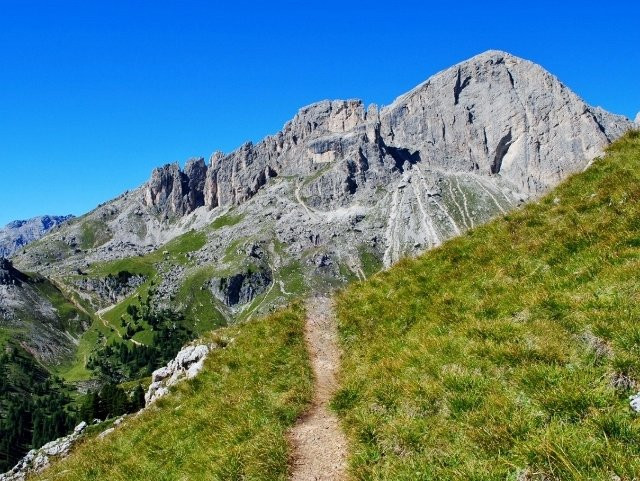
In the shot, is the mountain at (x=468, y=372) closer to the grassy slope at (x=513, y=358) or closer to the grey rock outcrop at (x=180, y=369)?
the grassy slope at (x=513, y=358)

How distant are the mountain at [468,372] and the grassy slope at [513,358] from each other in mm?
41

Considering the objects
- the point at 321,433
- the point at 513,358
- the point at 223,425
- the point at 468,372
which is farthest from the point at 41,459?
the point at 513,358

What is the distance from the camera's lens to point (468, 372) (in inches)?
453

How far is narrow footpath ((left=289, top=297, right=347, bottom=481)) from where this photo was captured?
1108cm

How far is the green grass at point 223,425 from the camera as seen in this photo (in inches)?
473

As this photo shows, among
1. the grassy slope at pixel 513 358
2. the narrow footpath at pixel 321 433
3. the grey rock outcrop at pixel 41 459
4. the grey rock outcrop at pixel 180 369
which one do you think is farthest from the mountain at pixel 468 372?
the grey rock outcrop at pixel 41 459

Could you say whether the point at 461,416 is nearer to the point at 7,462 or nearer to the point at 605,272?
the point at 605,272

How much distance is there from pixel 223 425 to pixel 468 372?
7964mm

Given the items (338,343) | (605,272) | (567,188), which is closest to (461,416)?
(605,272)

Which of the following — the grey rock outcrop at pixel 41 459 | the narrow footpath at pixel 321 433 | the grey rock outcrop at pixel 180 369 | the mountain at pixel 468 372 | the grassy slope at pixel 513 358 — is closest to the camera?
the grassy slope at pixel 513 358

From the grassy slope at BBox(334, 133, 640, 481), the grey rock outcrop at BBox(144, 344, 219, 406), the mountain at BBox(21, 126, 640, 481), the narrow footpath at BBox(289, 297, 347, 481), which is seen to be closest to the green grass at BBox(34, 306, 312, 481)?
the mountain at BBox(21, 126, 640, 481)

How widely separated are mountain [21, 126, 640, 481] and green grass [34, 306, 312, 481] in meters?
0.07

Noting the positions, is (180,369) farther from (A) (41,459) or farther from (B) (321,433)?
(A) (41,459)

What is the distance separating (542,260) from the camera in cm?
1730
